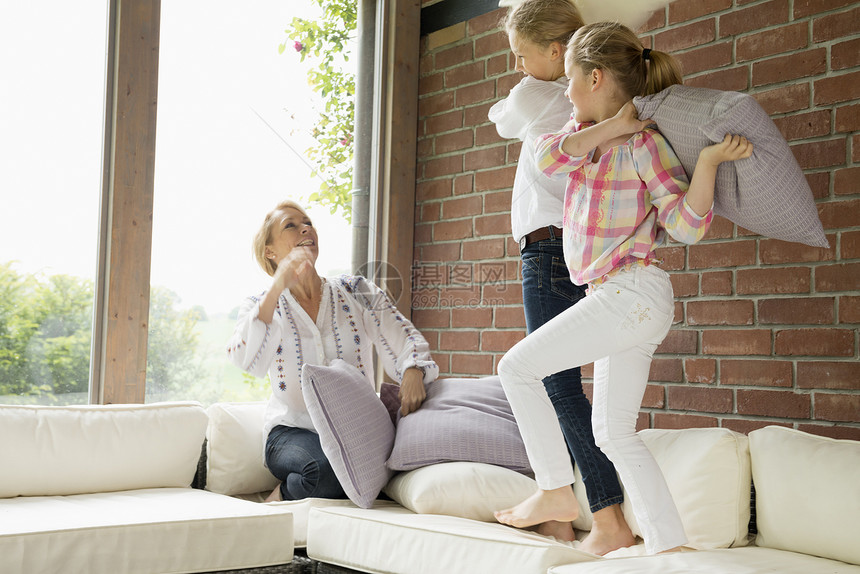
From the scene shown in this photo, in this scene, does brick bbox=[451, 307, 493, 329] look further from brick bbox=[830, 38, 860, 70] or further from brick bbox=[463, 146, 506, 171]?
brick bbox=[830, 38, 860, 70]

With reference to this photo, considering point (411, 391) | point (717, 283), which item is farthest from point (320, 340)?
point (717, 283)

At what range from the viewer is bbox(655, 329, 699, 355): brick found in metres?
2.59

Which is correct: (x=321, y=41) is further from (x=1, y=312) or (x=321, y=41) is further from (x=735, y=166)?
(x=735, y=166)

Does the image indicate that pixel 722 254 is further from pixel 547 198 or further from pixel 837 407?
pixel 547 198

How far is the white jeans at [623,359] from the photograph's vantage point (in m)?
1.67

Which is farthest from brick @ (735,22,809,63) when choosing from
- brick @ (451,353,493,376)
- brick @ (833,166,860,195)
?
brick @ (451,353,493,376)

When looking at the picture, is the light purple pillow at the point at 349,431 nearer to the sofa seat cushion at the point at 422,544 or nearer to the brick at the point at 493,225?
the sofa seat cushion at the point at 422,544

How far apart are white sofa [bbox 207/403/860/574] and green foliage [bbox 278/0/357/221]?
1643 millimetres

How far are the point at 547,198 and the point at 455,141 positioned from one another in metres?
1.52

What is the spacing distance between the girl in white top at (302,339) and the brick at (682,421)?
2.63 feet

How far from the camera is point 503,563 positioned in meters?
1.59

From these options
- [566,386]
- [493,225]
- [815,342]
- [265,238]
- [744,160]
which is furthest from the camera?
[493,225]

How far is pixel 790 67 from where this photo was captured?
2414 mm

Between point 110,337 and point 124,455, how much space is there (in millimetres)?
556
